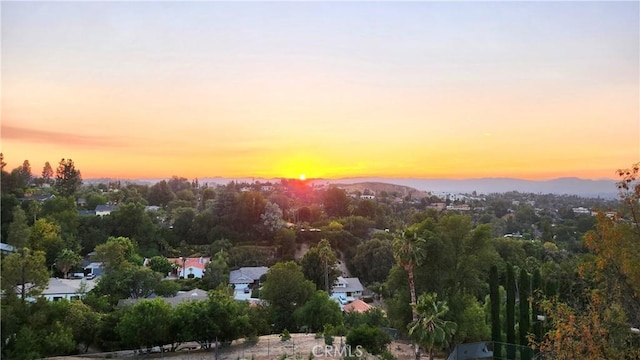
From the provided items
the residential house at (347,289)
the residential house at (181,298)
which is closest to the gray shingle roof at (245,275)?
the residential house at (347,289)

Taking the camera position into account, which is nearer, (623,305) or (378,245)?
(623,305)

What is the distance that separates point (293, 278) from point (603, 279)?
91.8 ft

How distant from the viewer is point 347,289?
53938 millimetres

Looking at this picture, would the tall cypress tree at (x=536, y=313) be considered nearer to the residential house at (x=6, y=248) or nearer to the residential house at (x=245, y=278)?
the residential house at (x=245, y=278)

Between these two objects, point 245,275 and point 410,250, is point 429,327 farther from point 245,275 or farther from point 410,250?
point 245,275

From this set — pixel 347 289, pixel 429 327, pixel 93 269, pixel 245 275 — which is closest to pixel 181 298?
pixel 245 275

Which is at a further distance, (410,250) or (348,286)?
(348,286)

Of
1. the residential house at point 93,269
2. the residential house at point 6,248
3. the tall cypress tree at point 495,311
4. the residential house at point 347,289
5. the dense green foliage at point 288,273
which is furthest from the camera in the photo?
the residential house at point 347,289

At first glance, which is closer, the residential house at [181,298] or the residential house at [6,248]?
the residential house at [6,248]

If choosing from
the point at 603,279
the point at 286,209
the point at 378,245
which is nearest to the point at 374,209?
the point at 286,209

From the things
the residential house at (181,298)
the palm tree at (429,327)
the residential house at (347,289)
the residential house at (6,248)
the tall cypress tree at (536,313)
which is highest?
the residential house at (6,248)

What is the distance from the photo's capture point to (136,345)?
2745cm

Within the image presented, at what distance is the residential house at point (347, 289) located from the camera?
5223cm

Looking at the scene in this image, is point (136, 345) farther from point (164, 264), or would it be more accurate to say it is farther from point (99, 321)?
point (164, 264)
